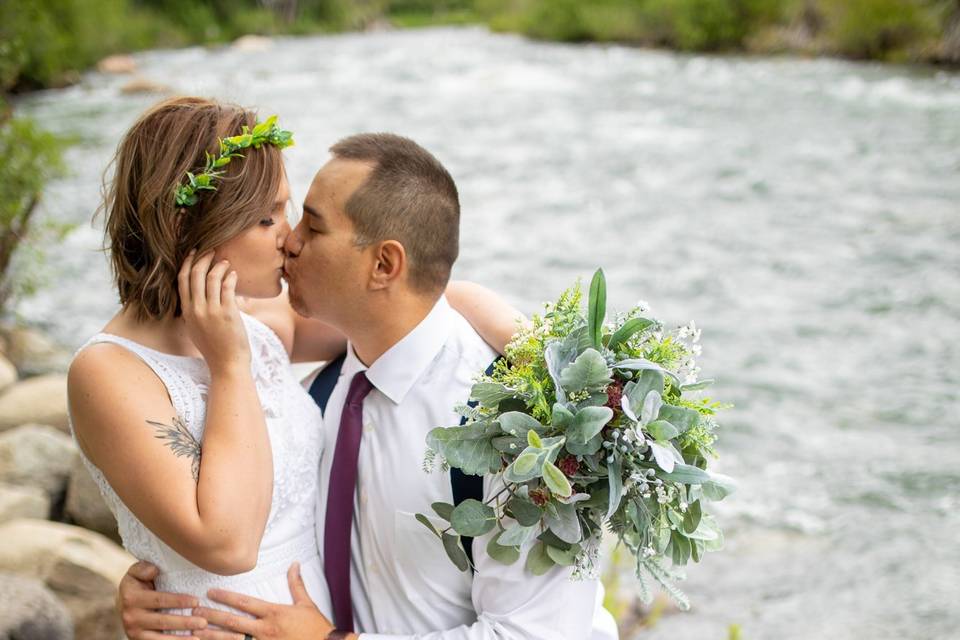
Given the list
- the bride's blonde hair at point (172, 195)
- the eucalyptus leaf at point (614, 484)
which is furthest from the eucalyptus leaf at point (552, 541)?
the bride's blonde hair at point (172, 195)

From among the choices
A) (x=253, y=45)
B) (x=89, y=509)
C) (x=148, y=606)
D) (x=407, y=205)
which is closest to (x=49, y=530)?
(x=89, y=509)

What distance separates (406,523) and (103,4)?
2834 centimetres

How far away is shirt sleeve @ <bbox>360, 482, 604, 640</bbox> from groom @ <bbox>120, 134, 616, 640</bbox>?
6 cm

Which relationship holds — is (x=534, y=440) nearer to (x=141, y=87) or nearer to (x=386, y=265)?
(x=386, y=265)

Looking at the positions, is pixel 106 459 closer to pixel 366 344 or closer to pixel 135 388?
pixel 135 388

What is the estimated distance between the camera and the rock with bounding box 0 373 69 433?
5969 mm

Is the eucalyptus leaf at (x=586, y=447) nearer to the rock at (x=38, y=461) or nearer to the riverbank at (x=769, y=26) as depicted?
the rock at (x=38, y=461)

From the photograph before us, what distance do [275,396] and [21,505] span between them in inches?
125

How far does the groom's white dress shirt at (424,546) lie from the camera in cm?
184

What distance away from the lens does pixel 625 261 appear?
33.4 ft

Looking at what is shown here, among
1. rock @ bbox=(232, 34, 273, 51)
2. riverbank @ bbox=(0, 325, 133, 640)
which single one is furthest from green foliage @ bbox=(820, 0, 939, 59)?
riverbank @ bbox=(0, 325, 133, 640)

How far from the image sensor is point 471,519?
175 centimetres

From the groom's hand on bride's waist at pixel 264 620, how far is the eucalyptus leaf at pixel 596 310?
745 millimetres

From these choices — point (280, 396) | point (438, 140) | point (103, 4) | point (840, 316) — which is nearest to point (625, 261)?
point (840, 316)
